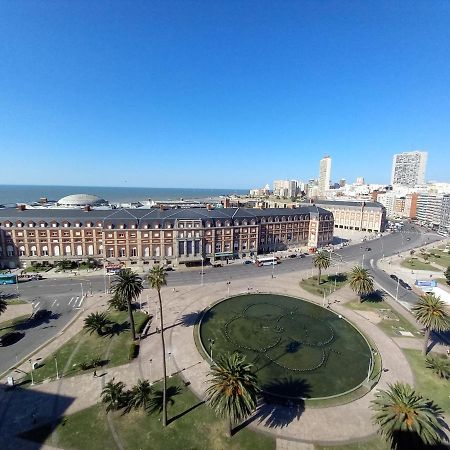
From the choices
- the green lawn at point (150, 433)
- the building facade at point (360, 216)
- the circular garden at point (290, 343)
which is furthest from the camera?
the building facade at point (360, 216)

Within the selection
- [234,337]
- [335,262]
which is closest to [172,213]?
[234,337]

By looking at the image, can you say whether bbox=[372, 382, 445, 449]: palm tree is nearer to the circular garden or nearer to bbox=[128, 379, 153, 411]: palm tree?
the circular garden

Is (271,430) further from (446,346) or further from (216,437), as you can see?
(446,346)

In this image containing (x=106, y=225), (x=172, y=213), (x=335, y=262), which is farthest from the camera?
(x=335, y=262)

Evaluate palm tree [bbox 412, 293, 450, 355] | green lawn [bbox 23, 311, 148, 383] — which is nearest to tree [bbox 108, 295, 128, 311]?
green lawn [bbox 23, 311, 148, 383]

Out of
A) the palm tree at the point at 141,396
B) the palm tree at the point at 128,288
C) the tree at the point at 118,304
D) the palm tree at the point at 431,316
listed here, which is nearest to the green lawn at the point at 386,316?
the palm tree at the point at 431,316

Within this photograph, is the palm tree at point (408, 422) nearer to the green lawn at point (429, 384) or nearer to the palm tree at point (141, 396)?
the green lawn at point (429, 384)
